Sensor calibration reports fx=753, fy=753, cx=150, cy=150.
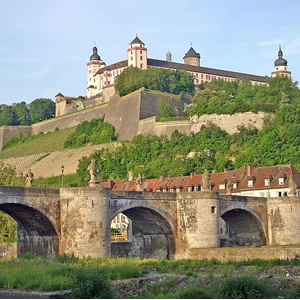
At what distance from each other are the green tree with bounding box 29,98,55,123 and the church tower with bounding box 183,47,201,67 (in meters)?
30.1

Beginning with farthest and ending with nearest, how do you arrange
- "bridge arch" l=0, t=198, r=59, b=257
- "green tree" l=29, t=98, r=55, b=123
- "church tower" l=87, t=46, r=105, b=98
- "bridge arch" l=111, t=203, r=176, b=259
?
"green tree" l=29, t=98, r=55, b=123 < "church tower" l=87, t=46, r=105, b=98 < "bridge arch" l=111, t=203, r=176, b=259 < "bridge arch" l=0, t=198, r=59, b=257

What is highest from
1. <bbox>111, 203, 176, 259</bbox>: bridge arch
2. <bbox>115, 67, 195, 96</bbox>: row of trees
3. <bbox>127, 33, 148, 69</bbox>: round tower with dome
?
<bbox>127, 33, 148, 69</bbox>: round tower with dome

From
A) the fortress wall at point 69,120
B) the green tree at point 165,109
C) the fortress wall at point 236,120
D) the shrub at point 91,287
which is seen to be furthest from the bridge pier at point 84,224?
the fortress wall at point 69,120

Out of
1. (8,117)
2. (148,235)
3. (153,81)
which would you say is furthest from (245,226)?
(8,117)

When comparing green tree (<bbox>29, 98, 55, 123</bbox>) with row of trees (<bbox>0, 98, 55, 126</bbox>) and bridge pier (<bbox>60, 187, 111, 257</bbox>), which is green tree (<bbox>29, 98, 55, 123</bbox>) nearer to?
row of trees (<bbox>0, 98, 55, 126</bbox>)

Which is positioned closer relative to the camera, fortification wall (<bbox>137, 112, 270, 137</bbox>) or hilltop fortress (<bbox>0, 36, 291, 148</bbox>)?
fortification wall (<bbox>137, 112, 270, 137</bbox>)

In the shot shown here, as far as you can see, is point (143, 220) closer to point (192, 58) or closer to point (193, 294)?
point (193, 294)

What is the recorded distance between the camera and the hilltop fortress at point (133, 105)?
111 m

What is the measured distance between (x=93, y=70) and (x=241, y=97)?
1773 inches

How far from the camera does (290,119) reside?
10350cm

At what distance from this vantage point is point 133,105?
4766 inches

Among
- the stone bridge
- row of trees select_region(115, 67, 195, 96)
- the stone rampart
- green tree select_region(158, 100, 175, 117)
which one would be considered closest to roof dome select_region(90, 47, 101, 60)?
the stone rampart

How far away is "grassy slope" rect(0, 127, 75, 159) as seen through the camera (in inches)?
5221

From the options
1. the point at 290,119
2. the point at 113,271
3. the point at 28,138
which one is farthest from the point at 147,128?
the point at 113,271
